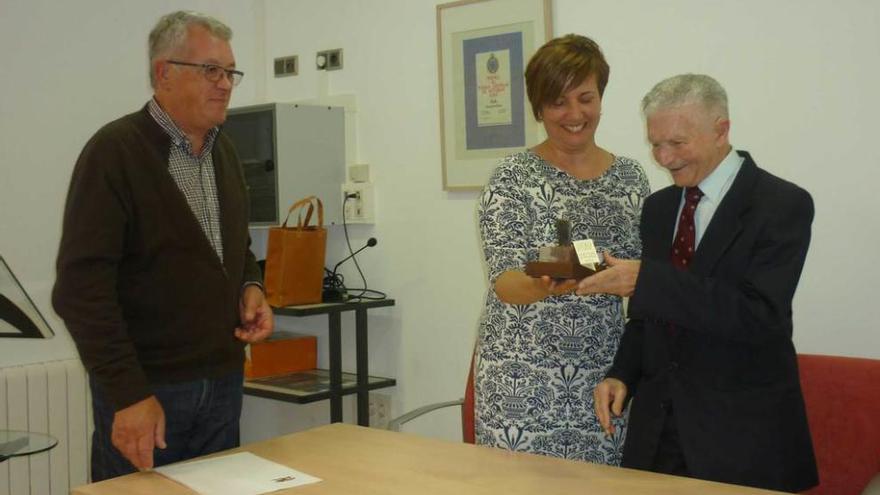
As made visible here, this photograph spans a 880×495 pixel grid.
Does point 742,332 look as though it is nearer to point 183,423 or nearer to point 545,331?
point 545,331

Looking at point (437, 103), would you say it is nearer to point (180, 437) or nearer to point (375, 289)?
point (375, 289)

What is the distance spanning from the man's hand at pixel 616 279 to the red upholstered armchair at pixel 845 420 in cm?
94

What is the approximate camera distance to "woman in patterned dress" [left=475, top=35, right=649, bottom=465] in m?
2.18

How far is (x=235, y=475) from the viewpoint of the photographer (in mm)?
1828

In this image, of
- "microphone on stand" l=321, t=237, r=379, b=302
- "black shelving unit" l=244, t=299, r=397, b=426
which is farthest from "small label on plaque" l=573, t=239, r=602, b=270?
"microphone on stand" l=321, t=237, r=379, b=302

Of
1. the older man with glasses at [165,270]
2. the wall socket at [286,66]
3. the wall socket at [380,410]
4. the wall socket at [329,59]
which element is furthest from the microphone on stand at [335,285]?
the older man with glasses at [165,270]

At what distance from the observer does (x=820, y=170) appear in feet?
9.41

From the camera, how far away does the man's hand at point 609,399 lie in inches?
79.7

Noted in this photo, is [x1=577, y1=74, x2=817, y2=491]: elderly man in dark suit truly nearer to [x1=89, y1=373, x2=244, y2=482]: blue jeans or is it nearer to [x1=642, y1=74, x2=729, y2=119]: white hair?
[x1=642, y1=74, x2=729, y2=119]: white hair

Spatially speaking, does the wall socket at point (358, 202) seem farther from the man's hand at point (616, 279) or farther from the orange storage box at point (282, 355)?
the man's hand at point (616, 279)

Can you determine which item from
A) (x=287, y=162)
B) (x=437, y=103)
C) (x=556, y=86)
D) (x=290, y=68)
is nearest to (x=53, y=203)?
(x=287, y=162)

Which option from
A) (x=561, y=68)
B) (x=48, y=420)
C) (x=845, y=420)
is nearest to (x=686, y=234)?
(x=561, y=68)

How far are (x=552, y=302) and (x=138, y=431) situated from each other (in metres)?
0.95

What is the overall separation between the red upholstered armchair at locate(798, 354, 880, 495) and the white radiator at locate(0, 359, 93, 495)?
9.10 feet
